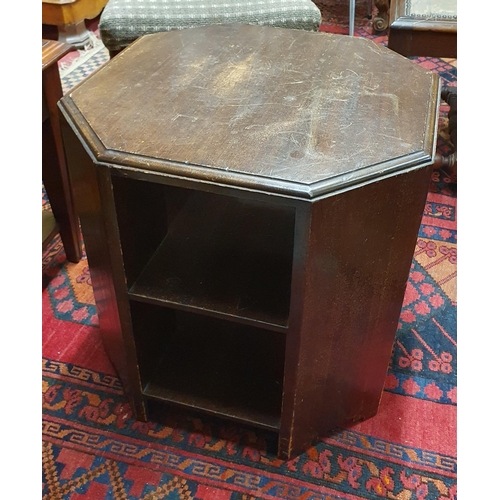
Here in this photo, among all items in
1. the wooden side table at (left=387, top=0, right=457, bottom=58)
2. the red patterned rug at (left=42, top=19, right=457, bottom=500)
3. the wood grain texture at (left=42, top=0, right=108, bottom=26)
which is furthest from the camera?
the wood grain texture at (left=42, top=0, right=108, bottom=26)

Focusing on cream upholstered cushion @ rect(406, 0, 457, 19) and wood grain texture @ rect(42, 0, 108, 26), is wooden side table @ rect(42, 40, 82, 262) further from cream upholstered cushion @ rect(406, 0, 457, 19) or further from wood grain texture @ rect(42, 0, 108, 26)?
wood grain texture @ rect(42, 0, 108, 26)

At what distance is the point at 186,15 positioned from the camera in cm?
157

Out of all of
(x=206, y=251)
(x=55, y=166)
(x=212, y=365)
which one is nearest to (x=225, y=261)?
(x=206, y=251)

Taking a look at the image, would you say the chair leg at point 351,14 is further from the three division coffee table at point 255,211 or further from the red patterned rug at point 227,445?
the red patterned rug at point 227,445

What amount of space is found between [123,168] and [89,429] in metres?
0.62

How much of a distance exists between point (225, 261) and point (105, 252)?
21cm

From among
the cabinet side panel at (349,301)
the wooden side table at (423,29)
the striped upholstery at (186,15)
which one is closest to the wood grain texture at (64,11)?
the striped upholstery at (186,15)

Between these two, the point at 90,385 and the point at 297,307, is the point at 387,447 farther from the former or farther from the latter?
the point at 90,385

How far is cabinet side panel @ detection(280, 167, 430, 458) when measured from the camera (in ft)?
2.38

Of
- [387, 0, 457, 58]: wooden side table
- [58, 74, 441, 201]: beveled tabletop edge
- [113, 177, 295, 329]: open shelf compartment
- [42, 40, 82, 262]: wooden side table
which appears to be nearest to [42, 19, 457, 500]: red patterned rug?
[42, 40, 82, 262]: wooden side table

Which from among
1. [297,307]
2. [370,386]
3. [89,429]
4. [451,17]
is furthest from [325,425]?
[451,17]

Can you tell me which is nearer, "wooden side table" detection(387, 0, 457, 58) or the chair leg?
"wooden side table" detection(387, 0, 457, 58)

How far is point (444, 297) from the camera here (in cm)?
140

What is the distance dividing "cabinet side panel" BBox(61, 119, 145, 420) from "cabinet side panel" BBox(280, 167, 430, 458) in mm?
291
